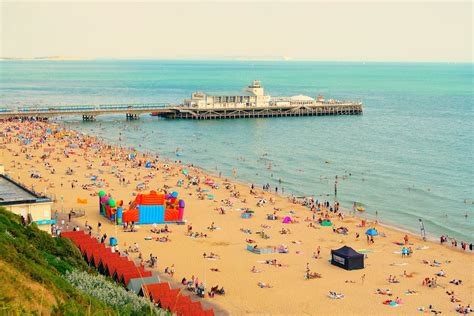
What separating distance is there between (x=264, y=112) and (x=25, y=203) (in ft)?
232

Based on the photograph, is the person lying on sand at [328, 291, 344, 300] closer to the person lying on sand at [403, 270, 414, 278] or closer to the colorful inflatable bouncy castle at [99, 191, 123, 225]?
the person lying on sand at [403, 270, 414, 278]

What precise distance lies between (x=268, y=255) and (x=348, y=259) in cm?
402

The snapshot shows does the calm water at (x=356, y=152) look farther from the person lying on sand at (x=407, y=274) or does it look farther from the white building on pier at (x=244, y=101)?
the person lying on sand at (x=407, y=274)

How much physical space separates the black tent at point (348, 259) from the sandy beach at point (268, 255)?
0.95 ft

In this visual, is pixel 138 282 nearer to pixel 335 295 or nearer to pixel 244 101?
pixel 335 295

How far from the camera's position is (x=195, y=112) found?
306 ft

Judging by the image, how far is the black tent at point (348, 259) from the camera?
29223 mm

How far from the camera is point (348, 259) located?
29.2 metres

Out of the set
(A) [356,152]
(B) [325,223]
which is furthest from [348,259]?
(A) [356,152]

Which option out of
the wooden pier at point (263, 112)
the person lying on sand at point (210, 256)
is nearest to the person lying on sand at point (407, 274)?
the person lying on sand at point (210, 256)

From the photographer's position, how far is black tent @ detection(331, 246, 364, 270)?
2922 centimetres

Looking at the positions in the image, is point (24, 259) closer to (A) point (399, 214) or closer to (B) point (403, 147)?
(A) point (399, 214)

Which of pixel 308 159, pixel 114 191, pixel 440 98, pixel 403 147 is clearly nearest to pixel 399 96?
pixel 440 98

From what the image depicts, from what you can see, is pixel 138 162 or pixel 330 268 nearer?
pixel 330 268
